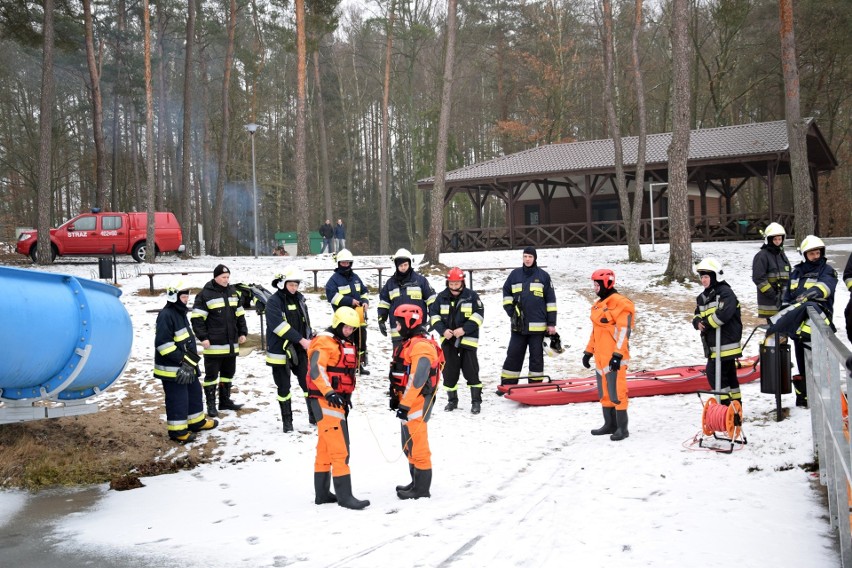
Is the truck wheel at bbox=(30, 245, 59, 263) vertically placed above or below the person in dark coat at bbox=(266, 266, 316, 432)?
above

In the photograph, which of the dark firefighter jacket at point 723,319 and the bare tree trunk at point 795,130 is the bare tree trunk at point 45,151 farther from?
the bare tree trunk at point 795,130

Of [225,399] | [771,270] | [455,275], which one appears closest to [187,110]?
[225,399]

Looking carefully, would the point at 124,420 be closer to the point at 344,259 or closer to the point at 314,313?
the point at 344,259

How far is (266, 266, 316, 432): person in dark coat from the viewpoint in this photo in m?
8.21

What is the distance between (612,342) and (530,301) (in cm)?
228

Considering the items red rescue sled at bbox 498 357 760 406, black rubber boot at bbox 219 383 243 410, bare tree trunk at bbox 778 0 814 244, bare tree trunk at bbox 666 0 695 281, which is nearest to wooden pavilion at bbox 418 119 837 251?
bare tree trunk at bbox 778 0 814 244

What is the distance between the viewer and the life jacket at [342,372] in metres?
5.85

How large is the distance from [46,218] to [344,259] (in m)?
15.8

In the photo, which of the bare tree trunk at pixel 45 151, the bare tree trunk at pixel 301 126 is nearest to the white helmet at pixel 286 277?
the bare tree trunk at pixel 301 126

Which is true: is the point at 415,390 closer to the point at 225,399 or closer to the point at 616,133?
the point at 225,399

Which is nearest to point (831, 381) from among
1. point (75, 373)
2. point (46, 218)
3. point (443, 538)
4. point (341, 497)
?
point (443, 538)

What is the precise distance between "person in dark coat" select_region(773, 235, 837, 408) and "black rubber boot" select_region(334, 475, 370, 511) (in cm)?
462

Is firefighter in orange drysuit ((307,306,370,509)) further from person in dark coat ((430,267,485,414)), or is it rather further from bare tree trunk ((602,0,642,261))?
bare tree trunk ((602,0,642,261))

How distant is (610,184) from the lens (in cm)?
3203
